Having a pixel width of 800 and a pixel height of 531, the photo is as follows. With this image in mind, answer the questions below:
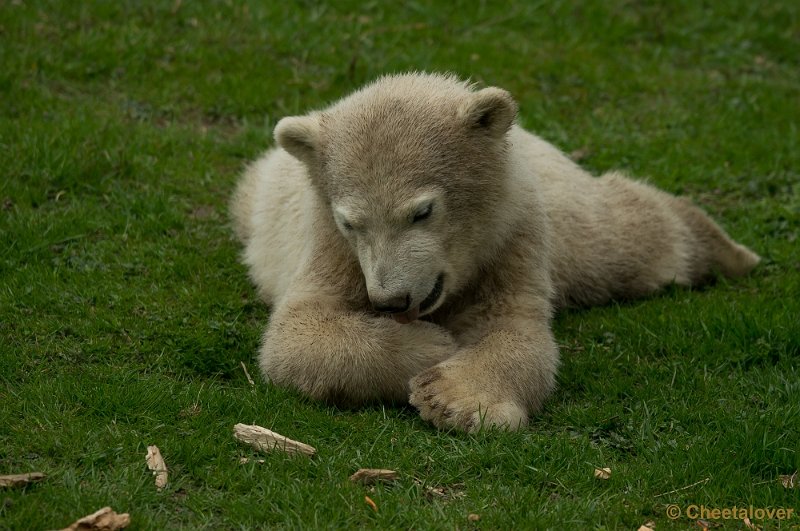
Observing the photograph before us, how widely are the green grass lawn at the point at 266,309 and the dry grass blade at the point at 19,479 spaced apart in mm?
64

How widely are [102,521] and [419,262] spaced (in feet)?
7.57

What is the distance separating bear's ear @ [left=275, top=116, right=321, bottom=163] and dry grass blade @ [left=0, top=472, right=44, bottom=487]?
2.66m

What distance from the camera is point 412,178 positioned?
652cm

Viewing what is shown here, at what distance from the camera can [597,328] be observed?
7.97m

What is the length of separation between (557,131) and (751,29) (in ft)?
12.6

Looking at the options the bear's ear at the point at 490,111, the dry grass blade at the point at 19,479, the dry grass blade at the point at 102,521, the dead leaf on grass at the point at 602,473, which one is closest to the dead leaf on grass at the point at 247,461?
the dry grass blade at the point at 102,521

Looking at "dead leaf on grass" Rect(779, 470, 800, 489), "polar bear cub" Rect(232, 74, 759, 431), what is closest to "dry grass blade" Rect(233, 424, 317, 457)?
"polar bear cub" Rect(232, 74, 759, 431)

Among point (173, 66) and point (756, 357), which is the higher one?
point (173, 66)

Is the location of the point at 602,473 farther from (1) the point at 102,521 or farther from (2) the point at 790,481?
(1) the point at 102,521

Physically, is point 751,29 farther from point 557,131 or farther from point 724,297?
point 724,297

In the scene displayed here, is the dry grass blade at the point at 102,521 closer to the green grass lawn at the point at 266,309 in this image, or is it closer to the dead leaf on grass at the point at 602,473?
the green grass lawn at the point at 266,309

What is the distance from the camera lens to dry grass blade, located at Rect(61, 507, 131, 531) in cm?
501

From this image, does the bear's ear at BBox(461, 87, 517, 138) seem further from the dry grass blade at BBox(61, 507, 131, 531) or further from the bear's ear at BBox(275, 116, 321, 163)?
the dry grass blade at BBox(61, 507, 131, 531)

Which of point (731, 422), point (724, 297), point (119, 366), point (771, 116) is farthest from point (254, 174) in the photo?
point (771, 116)
